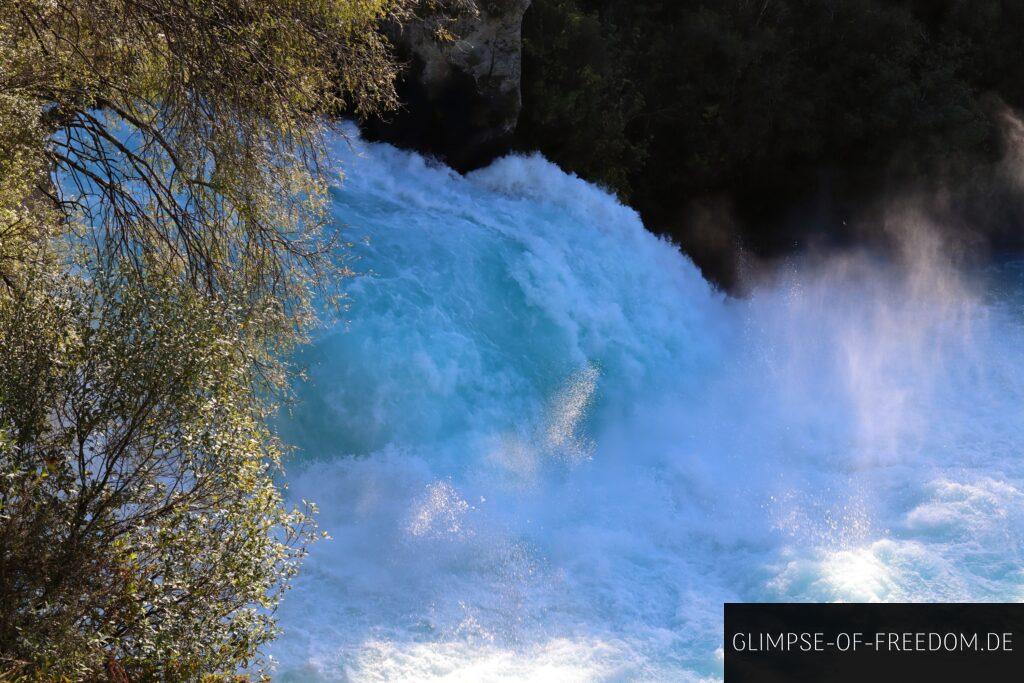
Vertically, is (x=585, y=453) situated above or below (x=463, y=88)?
below

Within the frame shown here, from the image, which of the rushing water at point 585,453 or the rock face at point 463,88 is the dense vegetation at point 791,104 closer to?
the rock face at point 463,88

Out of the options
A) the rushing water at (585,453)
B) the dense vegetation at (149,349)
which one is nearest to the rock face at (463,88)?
the rushing water at (585,453)

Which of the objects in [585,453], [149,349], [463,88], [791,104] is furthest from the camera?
[791,104]

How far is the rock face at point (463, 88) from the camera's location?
17266mm

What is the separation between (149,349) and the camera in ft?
23.3

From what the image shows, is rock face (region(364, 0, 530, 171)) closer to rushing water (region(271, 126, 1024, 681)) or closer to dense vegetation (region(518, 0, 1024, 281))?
rushing water (region(271, 126, 1024, 681))

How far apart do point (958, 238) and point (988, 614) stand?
1313cm

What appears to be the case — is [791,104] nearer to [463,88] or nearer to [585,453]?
[463,88]

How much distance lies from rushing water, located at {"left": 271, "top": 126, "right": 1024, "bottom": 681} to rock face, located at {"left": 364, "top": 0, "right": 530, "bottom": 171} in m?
0.56

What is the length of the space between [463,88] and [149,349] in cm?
1180

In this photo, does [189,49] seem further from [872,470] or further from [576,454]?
[872,470]

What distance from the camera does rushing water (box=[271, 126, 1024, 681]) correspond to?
37.3 ft

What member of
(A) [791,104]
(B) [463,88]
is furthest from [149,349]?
(A) [791,104]

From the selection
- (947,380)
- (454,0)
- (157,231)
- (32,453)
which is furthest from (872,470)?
(32,453)
